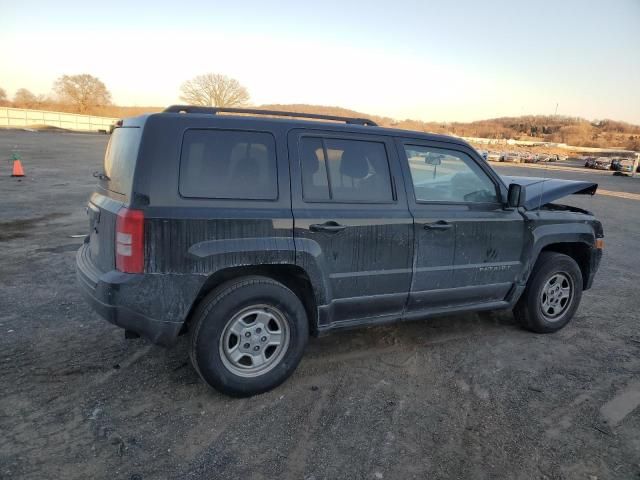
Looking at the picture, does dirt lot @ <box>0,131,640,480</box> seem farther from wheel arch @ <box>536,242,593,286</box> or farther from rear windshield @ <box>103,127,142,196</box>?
rear windshield @ <box>103,127,142,196</box>

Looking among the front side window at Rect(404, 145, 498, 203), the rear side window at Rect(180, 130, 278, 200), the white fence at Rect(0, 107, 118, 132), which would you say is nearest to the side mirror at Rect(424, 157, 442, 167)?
the front side window at Rect(404, 145, 498, 203)

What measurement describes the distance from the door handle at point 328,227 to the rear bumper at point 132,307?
1.09 m

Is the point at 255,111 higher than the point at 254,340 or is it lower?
higher

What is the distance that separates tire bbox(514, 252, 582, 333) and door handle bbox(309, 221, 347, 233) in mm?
2290

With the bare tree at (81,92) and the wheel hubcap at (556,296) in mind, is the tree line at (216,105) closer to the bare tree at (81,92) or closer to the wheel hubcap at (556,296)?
the bare tree at (81,92)

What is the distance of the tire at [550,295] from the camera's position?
4.52m

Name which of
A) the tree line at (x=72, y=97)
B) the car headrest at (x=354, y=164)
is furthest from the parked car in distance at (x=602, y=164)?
the tree line at (x=72, y=97)

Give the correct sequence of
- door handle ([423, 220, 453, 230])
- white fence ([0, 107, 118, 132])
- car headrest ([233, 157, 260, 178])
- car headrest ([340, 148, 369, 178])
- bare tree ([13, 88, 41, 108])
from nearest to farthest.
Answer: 1. car headrest ([233, 157, 260, 178])
2. car headrest ([340, 148, 369, 178])
3. door handle ([423, 220, 453, 230])
4. white fence ([0, 107, 118, 132])
5. bare tree ([13, 88, 41, 108])

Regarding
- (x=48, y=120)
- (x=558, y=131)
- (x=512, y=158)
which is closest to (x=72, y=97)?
(x=48, y=120)

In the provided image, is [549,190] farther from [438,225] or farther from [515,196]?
[438,225]

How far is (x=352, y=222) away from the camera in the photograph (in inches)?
134

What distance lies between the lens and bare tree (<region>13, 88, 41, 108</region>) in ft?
278

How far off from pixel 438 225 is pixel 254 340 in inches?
67.4

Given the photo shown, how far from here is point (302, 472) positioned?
253cm
